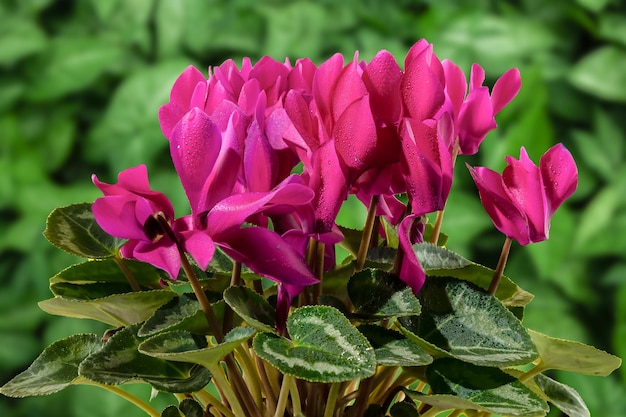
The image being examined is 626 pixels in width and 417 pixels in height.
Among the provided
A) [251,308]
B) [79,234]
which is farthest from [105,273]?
[251,308]

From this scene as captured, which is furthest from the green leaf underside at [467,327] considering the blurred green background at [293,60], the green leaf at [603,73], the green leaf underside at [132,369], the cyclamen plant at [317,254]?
the green leaf at [603,73]

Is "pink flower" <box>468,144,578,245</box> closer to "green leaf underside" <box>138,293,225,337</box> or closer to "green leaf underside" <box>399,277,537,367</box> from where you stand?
"green leaf underside" <box>399,277,537,367</box>

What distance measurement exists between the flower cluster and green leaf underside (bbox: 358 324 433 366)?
0.10ft

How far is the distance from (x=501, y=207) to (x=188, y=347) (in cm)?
17

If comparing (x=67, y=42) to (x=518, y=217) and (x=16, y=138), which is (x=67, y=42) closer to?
(x=16, y=138)

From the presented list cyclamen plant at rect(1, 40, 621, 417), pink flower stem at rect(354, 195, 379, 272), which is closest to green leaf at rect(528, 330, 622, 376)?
cyclamen plant at rect(1, 40, 621, 417)

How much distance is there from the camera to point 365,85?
41cm

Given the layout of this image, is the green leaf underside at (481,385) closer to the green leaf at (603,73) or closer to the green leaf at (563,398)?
the green leaf at (563,398)

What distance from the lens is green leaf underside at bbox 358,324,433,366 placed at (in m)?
0.37

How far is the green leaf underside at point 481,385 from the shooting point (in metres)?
0.39

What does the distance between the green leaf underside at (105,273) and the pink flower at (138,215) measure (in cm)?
11

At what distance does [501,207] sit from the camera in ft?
1.40

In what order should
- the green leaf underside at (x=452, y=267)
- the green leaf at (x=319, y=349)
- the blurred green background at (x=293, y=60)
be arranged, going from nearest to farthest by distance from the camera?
the green leaf at (x=319, y=349) → the green leaf underside at (x=452, y=267) → the blurred green background at (x=293, y=60)

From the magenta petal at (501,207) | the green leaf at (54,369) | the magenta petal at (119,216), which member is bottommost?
the green leaf at (54,369)
